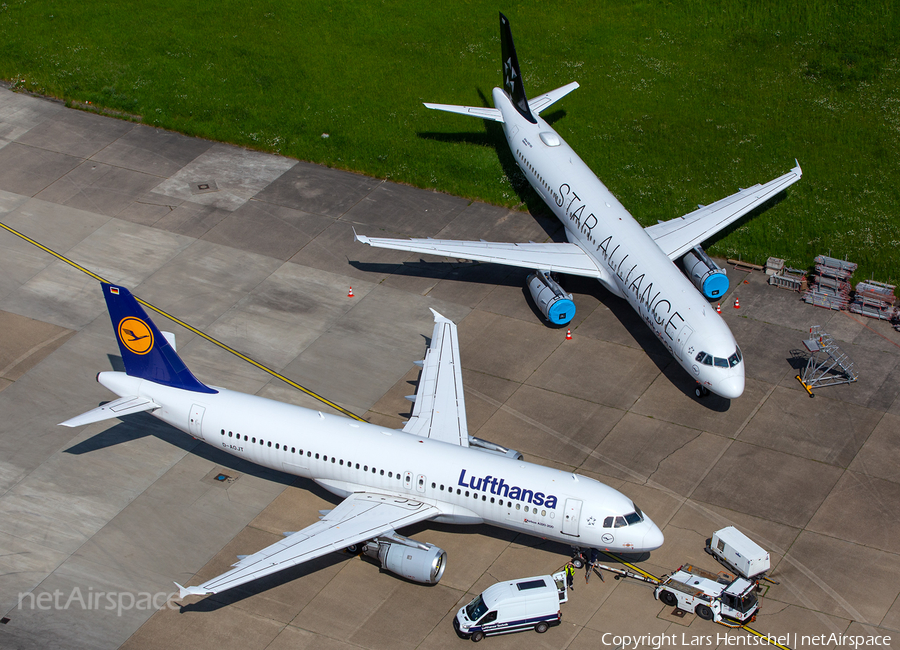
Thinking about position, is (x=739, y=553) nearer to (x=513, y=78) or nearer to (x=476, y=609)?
(x=476, y=609)

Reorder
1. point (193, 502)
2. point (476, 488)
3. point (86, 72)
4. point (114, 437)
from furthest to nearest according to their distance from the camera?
point (86, 72) < point (114, 437) < point (193, 502) < point (476, 488)

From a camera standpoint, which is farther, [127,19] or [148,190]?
[127,19]

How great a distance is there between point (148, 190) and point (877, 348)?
46.7 metres

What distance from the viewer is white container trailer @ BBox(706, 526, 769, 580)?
37250 millimetres

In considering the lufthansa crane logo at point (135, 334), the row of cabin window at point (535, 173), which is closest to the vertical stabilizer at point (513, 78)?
the row of cabin window at point (535, 173)

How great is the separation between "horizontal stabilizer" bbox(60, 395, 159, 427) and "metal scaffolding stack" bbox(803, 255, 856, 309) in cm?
3698

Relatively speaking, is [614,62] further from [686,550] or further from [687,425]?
[686,550]

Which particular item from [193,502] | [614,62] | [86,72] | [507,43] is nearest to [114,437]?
[193,502]

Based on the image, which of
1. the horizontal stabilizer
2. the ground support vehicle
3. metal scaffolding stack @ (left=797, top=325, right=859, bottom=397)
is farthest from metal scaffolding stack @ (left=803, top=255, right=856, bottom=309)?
the horizontal stabilizer

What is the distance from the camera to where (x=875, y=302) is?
53.8 metres

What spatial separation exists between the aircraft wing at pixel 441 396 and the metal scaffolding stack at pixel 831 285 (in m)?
22.6

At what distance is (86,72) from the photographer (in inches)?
3000

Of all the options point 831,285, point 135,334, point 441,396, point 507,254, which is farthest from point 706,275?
point 135,334

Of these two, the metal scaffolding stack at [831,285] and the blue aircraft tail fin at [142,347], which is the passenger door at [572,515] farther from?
the metal scaffolding stack at [831,285]
